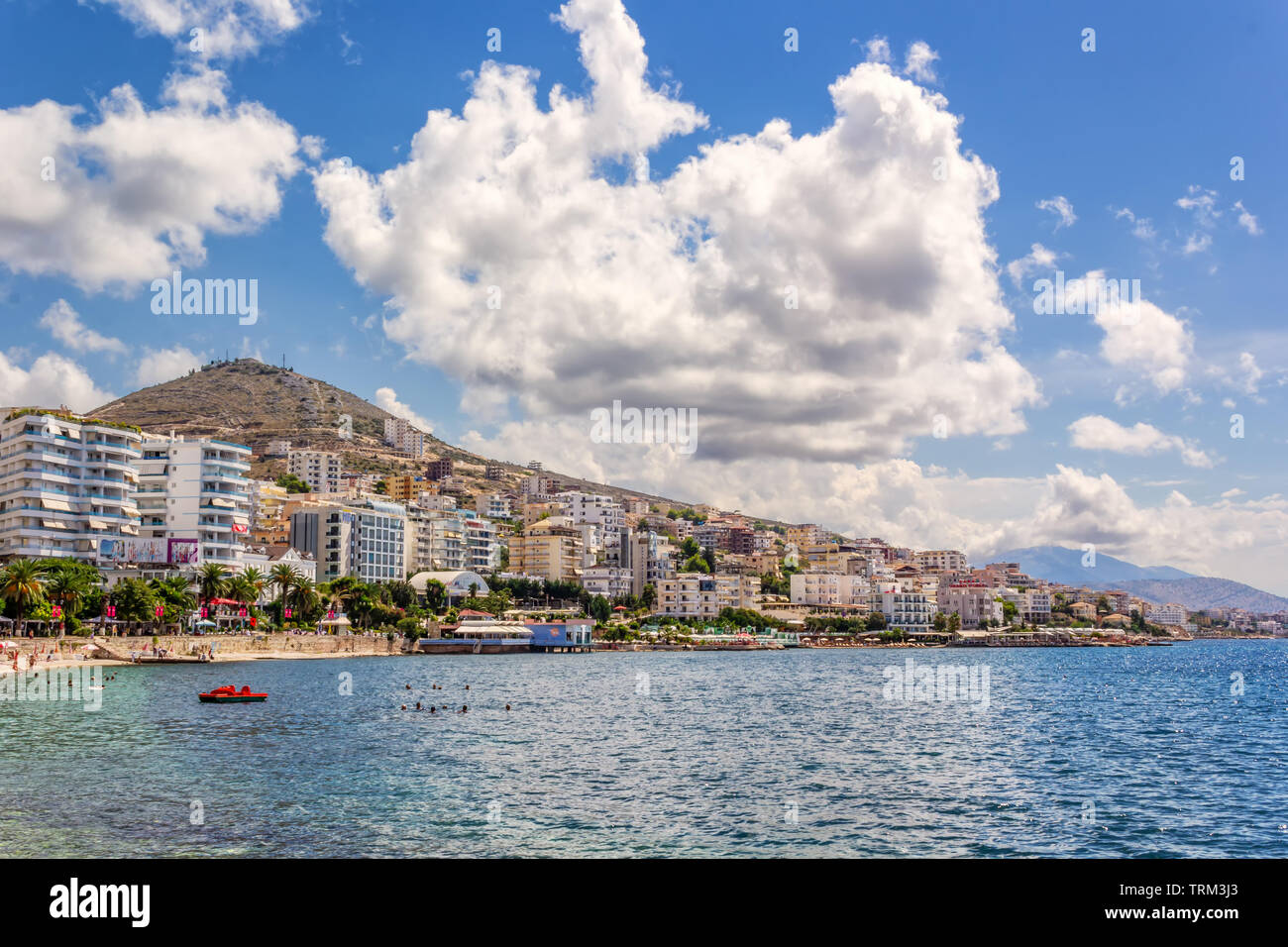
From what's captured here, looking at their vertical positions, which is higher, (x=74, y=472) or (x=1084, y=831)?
(x=74, y=472)

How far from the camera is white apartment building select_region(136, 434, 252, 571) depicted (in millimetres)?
127562

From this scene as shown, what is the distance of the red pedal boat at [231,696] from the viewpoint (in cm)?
5869

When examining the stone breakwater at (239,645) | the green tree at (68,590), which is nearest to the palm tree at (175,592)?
the stone breakwater at (239,645)

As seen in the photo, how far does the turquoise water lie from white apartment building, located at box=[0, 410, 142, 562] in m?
55.7

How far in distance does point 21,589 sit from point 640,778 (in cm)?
7513

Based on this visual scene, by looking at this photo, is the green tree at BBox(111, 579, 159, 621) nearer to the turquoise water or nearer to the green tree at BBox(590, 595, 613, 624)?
the turquoise water

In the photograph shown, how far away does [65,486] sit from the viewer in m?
115

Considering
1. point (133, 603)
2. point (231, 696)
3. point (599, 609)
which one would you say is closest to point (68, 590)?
point (133, 603)

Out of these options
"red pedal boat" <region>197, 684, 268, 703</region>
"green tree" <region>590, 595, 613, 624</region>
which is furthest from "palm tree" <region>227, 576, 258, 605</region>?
"green tree" <region>590, 595, 613, 624</region>

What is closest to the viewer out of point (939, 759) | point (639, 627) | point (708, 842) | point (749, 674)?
point (708, 842)

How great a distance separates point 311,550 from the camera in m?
170
